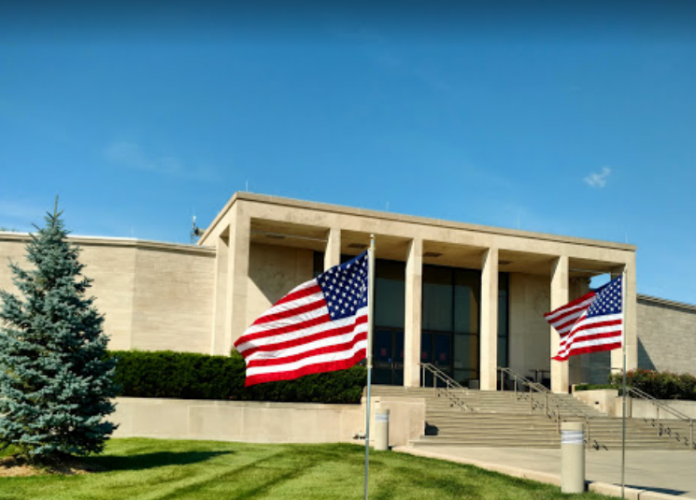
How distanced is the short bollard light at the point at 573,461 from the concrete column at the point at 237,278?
1606cm

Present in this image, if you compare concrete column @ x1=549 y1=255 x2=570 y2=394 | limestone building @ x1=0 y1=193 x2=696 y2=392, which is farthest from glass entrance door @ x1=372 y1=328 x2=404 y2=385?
concrete column @ x1=549 y1=255 x2=570 y2=394

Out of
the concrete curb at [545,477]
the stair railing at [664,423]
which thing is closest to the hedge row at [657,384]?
the stair railing at [664,423]

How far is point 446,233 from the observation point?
32344 millimetres

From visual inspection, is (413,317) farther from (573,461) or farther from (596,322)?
(573,461)

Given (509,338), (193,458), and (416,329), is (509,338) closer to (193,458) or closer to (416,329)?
(416,329)

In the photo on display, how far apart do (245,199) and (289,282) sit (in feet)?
16.9

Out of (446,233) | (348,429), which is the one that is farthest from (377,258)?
(348,429)

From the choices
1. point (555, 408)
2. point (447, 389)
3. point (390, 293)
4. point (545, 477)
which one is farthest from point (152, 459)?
point (390, 293)

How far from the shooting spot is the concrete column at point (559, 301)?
109ft

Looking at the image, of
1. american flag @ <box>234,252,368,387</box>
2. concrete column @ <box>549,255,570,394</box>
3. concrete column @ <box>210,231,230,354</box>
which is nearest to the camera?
american flag @ <box>234,252,368,387</box>

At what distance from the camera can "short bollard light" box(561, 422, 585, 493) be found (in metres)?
13.8

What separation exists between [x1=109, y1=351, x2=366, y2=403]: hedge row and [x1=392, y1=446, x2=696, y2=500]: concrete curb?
566 cm

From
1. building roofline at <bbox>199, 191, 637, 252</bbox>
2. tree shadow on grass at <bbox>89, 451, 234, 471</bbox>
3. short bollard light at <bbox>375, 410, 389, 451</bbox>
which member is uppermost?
building roofline at <bbox>199, 191, 637, 252</bbox>

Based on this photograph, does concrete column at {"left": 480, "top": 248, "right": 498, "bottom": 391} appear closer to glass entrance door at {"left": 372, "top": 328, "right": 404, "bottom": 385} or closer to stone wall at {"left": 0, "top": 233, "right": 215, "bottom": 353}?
glass entrance door at {"left": 372, "top": 328, "right": 404, "bottom": 385}
